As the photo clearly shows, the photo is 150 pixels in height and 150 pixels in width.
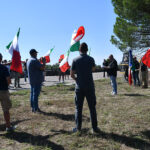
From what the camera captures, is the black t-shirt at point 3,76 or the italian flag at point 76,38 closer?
the black t-shirt at point 3,76

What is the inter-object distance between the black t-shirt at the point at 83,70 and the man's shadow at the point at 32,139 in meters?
1.20

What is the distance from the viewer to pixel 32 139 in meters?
3.64

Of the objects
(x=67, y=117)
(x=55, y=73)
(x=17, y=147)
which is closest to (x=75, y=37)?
(x=67, y=117)

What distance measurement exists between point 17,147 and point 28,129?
92 cm

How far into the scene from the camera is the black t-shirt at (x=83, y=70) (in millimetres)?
3703

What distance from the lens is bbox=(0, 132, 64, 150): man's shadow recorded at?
132 inches

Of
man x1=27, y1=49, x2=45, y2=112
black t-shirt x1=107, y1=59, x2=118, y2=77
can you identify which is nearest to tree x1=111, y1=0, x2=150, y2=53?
black t-shirt x1=107, y1=59, x2=118, y2=77

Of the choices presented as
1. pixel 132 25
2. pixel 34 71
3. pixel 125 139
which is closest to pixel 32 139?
pixel 125 139

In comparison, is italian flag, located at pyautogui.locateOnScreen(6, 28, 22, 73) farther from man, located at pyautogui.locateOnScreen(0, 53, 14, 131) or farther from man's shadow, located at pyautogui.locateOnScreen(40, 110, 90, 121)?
man's shadow, located at pyautogui.locateOnScreen(40, 110, 90, 121)

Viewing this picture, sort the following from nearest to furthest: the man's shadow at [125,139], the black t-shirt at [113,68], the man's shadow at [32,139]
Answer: the man's shadow at [125,139]
the man's shadow at [32,139]
the black t-shirt at [113,68]

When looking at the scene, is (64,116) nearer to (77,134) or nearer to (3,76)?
(77,134)

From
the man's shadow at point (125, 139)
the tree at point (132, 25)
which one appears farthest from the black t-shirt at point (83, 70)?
the tree at point (132, 25)

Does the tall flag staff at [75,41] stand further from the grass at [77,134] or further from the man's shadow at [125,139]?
the man's shadow at [125,139]

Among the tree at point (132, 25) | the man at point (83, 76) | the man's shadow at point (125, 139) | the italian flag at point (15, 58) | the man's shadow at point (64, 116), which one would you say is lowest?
the man's shadow at point (125, 139)
